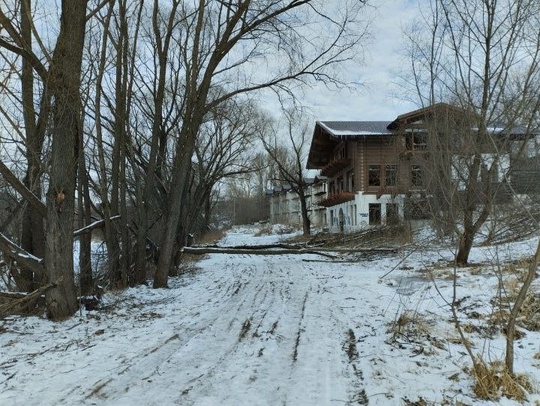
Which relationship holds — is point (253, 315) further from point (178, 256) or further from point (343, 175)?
point (343, 175)

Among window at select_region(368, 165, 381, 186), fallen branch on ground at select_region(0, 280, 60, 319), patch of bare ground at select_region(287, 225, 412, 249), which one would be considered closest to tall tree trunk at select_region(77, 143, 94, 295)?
fallen branch on ground at select_region(0, 280, 60, 319)

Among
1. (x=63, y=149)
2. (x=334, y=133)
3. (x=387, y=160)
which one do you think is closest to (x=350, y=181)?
(x=387, y=160)

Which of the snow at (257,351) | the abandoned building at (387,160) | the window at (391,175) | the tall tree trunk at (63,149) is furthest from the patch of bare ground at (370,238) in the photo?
the tall tree trunk at (63,149)

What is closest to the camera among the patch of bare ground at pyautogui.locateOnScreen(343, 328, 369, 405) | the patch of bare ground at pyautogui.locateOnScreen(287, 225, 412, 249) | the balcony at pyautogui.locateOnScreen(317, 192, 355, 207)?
the patch of bare ground at pyautogui.locateOnScreen(343, 328, 369, 405)

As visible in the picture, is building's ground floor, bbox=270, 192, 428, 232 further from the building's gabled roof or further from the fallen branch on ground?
the fallen branch on ground

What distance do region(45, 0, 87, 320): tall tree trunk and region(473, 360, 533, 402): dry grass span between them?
20.2 feet

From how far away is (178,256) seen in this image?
15.0 meters

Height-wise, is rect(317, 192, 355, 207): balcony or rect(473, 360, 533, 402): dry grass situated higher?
rect(317, 192, 355, 207): balcony

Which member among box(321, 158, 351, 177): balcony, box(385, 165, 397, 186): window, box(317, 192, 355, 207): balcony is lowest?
box(317, 192, 355, 207): balcony

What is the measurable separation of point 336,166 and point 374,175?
540 cm

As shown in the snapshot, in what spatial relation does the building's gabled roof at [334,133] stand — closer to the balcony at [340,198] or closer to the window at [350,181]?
the window at [350,181]

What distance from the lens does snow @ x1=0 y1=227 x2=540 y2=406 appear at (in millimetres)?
4246

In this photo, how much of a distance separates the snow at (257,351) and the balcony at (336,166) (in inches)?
1084

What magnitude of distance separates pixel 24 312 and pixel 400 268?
9358 mm
